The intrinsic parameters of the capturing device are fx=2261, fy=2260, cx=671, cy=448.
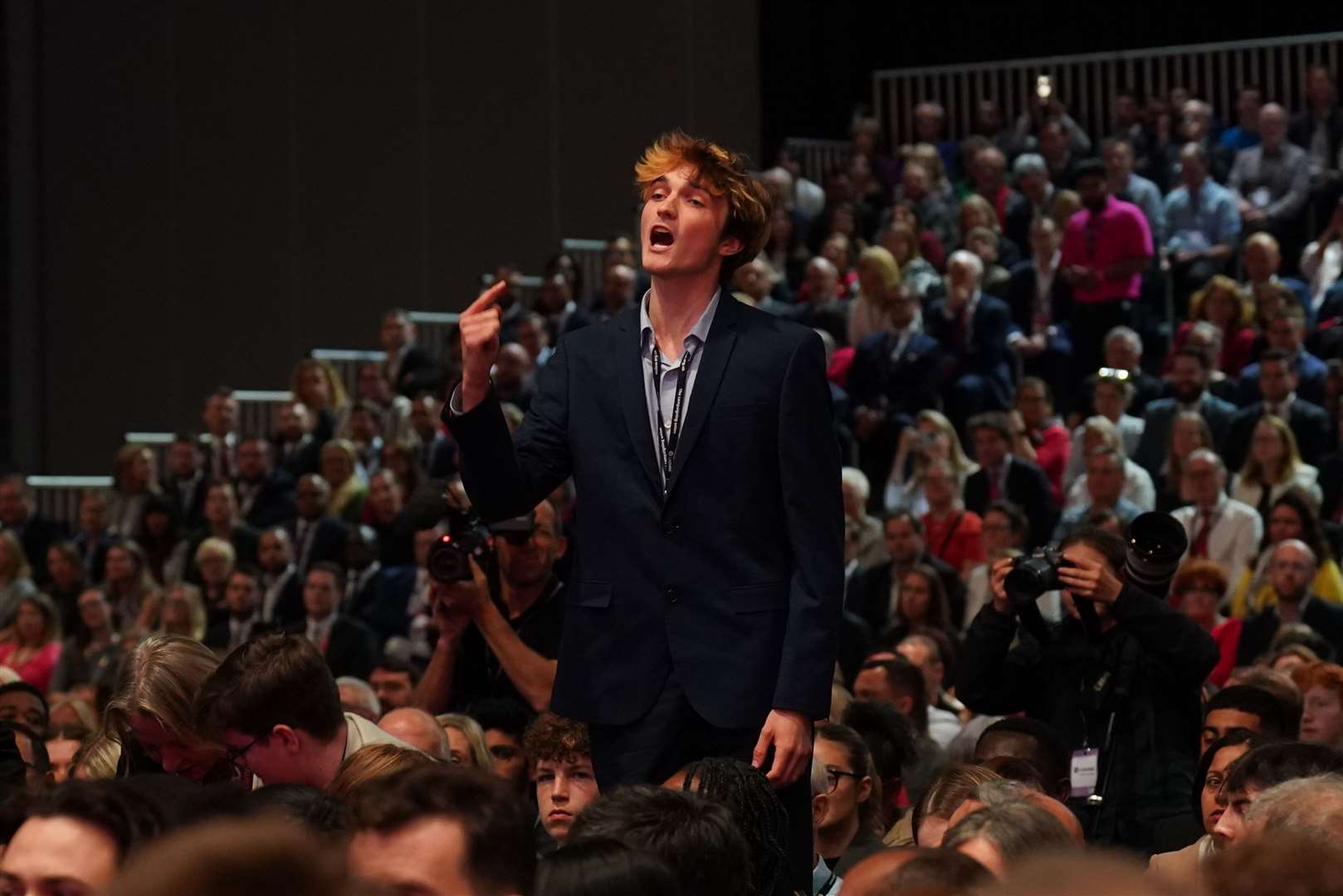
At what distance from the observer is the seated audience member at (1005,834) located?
2.99 metres

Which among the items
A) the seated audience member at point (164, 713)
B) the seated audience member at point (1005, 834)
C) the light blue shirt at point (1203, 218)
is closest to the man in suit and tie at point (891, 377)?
the light blue shirt at point (1203, 218)

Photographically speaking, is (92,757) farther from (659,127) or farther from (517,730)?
(659,127)

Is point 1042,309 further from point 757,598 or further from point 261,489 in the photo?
point 757,598

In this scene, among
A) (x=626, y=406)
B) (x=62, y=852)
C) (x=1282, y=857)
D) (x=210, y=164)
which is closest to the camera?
(x=1282, y=857)

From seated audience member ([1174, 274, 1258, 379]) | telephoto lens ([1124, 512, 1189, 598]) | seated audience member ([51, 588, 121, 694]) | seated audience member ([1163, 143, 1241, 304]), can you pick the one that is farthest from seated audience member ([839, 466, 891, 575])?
telephoto lens ([1124, 512, 1189, 598])

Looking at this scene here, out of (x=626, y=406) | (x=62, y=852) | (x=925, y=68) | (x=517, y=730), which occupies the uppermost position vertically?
(x=925, y=68)

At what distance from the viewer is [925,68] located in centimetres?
1778

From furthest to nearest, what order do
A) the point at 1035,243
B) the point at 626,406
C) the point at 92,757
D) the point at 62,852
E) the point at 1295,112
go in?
the point at 1295,112
the point at 1035,243
the point at 92,757
the point at 626,406
the point at 62,852

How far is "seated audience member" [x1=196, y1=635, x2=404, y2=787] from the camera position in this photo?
397cm

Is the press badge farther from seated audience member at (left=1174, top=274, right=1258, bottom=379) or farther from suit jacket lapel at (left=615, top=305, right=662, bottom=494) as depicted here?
→ seated audience member at (left=1174, top=274, right=1258, bottom=379)

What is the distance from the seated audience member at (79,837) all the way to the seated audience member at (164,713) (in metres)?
1.35

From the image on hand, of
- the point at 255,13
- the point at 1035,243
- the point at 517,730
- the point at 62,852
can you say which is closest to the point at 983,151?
the point at 1035,243

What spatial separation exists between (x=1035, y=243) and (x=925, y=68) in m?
5.68

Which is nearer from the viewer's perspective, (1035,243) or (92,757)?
(92,757)
